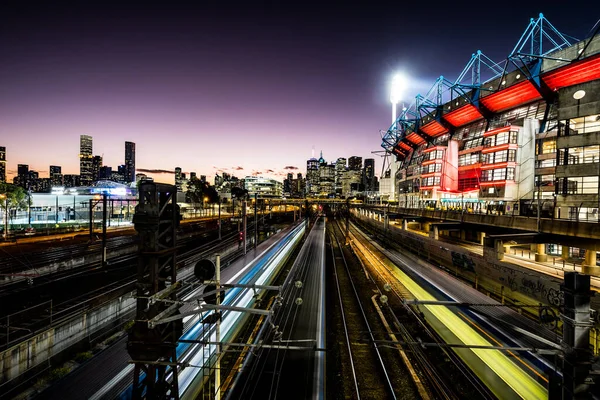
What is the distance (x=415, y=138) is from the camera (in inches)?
3295

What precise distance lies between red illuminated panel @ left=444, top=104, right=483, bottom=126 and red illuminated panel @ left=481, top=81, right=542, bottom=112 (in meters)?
3.33

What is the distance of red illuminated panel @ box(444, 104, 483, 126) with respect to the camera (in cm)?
Answer: 5650

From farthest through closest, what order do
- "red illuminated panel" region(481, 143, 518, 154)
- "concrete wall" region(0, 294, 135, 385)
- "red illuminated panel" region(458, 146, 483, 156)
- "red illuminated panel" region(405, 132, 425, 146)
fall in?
1. "red illuminated panel" region(405, 132, 425, 146)
2. "red illuminated panel" region(458, 146, 483, 156)
3. "red illuminated panel" region(481, 143, 518, 154)
4. "concrete wall" region(0, 294, 135, 385)

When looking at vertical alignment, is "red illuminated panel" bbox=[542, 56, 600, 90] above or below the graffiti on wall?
above

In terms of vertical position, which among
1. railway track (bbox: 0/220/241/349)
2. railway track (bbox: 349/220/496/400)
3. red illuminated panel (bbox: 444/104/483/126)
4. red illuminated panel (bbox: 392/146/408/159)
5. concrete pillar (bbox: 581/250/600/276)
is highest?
red illuminated panel (bbox: 444/104/483/126)

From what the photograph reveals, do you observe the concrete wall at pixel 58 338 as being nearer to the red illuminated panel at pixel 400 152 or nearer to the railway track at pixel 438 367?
the railway track at pixel 438 367

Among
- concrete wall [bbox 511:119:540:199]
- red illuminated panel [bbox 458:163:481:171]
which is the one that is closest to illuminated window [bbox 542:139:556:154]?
concrete wall [bbox 511:119:540:199]

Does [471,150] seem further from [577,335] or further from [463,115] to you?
[577,335]

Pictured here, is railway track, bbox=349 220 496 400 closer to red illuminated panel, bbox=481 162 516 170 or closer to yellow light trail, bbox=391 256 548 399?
yellow light trail, bbox=391 256 548 399

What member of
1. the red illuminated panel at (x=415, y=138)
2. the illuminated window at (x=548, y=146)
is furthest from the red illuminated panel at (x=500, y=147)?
the red illuminated panel at (x=415, y=138)

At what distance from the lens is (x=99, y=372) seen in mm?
8984

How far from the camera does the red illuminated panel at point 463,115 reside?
5650cm

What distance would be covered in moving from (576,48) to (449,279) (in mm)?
42168

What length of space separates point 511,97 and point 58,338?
64.7 metres
